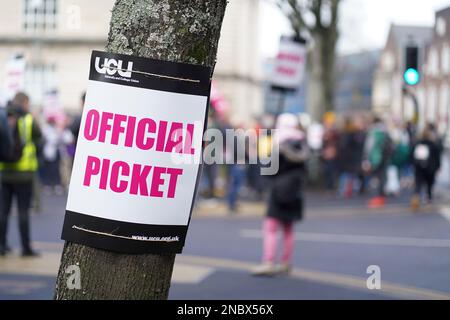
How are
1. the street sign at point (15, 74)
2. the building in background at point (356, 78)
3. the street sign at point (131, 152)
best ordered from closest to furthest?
the street sign at point (131, 152)
the street sign at point (15, 74)
the building in background at point (356, 78)

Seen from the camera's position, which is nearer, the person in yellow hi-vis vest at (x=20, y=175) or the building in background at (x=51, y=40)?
the person in yellow hi-vis vest at (x=20, y=175)

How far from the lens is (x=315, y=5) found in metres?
22.4

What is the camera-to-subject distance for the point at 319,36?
23.4 meters

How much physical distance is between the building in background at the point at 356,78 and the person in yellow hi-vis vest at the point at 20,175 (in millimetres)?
41869

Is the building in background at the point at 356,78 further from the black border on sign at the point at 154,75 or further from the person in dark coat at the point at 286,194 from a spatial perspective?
the black border on sign at the point at 154,75

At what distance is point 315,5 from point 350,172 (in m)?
4.34

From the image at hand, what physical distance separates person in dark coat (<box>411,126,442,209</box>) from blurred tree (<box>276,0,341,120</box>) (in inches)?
189

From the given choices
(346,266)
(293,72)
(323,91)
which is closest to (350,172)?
(323,91)

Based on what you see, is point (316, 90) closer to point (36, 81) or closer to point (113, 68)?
point (36, 81)

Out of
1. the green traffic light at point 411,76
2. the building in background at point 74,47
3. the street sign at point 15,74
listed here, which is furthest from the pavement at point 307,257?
the building in background at point 74,47

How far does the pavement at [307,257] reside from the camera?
817 cm

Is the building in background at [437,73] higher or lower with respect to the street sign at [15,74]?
higher

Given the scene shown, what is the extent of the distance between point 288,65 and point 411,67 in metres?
3.56

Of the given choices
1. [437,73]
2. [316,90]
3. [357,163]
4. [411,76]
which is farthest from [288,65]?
[437,73]
